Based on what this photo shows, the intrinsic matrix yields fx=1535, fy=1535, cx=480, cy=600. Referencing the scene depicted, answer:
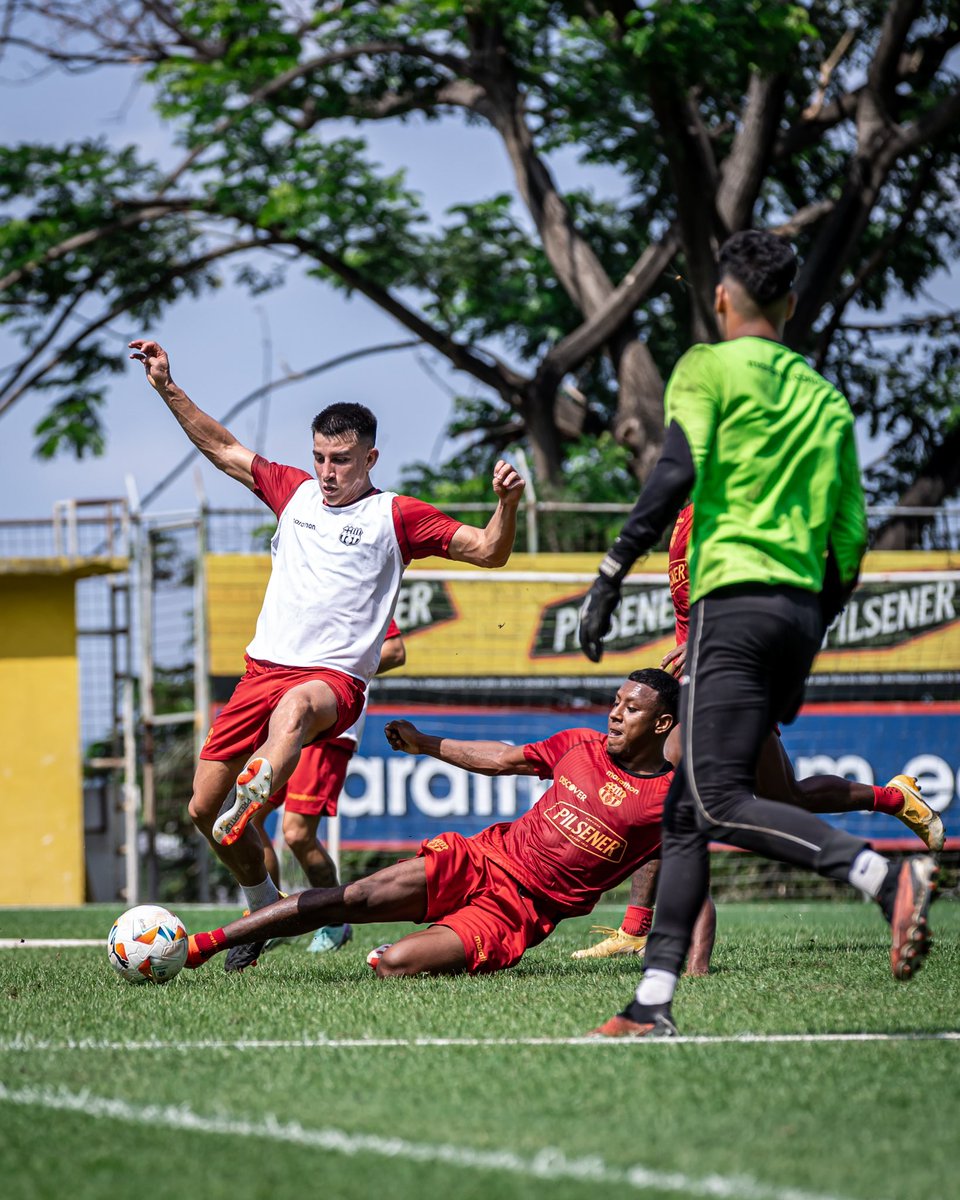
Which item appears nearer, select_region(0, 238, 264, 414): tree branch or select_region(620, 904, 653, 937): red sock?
select_region(620, 904, 653, 937): red sock

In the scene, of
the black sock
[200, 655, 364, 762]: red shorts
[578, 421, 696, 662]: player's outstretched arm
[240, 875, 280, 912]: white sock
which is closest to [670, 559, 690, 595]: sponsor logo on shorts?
[200, 655, 364, 762]: red shorts

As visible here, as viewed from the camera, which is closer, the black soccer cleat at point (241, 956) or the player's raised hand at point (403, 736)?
the player's raised hand at point (403, 736)

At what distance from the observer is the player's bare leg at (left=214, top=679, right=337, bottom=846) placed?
5.51m

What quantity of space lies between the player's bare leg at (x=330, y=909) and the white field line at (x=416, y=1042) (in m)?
1.25

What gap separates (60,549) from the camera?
627 inches

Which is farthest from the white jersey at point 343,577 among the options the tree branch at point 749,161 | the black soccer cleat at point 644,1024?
the tree branch at point 749,161

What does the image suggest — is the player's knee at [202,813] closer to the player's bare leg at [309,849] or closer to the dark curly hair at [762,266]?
the player's bare leg at [309,849]

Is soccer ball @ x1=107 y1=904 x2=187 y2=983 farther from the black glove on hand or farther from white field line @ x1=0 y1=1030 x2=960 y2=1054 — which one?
the black glove on hand

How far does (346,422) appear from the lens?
21.4 ft

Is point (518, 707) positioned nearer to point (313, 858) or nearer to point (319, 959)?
point (313, 858)

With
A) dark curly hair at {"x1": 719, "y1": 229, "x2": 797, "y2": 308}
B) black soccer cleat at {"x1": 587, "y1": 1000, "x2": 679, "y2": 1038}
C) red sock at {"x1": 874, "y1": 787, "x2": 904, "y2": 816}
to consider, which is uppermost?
dark curly hair at {"x1": 719, "y1": 229, "x2": 797, "y2": 308}

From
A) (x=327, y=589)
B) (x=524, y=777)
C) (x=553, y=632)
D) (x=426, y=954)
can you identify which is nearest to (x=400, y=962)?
(x=426, y=954)

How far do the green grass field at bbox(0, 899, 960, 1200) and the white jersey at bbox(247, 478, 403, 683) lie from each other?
4.54ft

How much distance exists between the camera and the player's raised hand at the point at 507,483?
18.6 feet
